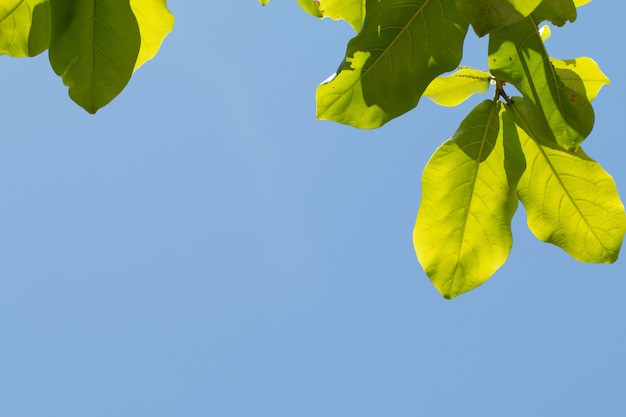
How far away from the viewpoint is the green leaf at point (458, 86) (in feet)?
6.70

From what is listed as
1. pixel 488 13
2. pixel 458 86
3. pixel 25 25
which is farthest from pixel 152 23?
pixel 458 86

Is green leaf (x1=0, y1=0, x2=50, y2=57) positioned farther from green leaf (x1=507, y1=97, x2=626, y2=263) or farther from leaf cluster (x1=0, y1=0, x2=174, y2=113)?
green leaf (x1=507, y1=97, x2=626, y2=263)

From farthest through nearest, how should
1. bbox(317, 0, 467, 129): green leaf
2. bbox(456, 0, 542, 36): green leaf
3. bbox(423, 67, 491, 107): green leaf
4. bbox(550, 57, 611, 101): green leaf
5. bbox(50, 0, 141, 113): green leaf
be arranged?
bbox(423, 67, 491, 107): green leaf, bbox(550, 57, 611, 101): green leaf, bbox(317, 0, 467, 129): green leaf, bbox(50, 0, 141, 113): green leaf, bbox(456, 0, 542, 36): green leaf

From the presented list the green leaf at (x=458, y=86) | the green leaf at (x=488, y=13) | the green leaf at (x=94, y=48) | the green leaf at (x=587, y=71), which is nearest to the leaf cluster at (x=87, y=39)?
the green leaf at (x=94, y=48)

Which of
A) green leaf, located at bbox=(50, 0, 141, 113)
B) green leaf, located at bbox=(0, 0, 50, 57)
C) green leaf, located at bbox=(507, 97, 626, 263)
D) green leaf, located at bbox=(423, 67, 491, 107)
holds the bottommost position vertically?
green leaf, located at bbox=(507, 97, 626, 263)

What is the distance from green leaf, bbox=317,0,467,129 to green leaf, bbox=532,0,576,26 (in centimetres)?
17

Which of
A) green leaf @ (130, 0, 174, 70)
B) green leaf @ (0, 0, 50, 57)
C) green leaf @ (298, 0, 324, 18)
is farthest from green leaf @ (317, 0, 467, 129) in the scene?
green leaf @ (0, 0, 50, 57)

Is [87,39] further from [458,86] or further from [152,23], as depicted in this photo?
[458,86]

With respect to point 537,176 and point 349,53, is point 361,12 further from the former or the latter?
point 537,176

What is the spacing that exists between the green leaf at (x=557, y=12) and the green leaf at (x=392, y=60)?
0.17 m

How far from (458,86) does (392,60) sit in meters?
0.39

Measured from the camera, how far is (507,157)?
1970 mm

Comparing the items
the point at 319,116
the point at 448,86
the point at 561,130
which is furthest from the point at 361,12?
the point at 561,130

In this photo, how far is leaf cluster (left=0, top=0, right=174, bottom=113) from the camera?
63.4 inches
